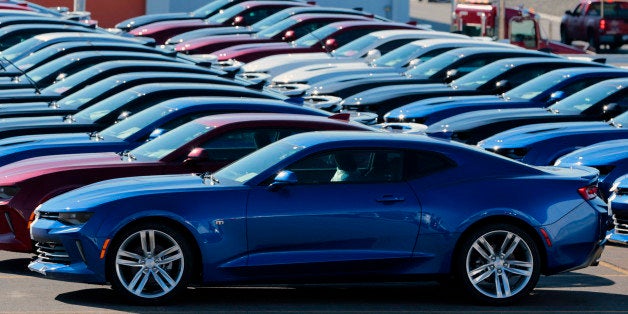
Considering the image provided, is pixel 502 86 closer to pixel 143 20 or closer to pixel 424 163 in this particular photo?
pixel 424 163

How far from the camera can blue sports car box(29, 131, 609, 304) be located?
10406 mm

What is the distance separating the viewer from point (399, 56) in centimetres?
2408

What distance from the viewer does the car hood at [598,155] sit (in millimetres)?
14852

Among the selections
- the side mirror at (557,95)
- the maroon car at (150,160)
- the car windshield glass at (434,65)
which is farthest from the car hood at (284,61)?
the maroon car at (150,160)

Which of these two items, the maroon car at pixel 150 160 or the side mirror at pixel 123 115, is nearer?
the maroon car at pixel 150 160

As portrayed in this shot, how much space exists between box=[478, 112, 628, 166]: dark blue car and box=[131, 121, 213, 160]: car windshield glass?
13.7 feet

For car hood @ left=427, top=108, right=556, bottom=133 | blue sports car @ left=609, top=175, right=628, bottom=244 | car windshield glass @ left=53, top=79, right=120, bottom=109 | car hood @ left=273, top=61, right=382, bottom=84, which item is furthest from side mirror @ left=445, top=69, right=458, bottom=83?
blue sports car @ left=609, top=175, right=628, bottom=244

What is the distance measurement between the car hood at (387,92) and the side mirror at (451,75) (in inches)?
27.3

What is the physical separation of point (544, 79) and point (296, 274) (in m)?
10.3

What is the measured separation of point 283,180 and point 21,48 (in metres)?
12.4

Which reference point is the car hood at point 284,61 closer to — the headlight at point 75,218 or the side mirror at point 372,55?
the side mirror at point 372,55

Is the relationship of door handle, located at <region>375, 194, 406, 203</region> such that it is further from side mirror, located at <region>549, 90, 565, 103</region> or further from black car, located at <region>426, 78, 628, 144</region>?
side mirror, located at <region>549, 90, 565, 103</region>

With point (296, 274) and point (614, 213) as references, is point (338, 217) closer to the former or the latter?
point (296, 274)

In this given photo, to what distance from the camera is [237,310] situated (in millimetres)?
10391
